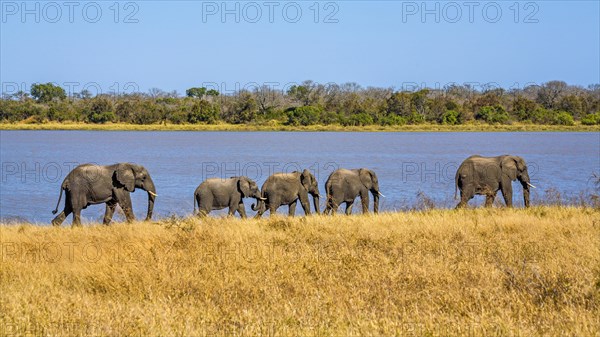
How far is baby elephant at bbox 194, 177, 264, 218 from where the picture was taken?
760 inches

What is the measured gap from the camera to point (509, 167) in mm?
20969

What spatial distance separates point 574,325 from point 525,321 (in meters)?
0.45

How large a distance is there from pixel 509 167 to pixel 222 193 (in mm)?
7154

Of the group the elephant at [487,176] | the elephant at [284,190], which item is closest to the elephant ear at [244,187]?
the elephant at [284,190]

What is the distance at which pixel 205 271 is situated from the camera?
35.1ft

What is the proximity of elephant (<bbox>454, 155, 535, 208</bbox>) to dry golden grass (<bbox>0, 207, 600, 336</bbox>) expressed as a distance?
490cm

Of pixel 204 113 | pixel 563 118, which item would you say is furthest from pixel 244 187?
pixel 563 118

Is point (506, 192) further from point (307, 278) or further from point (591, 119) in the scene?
point (591, 119)

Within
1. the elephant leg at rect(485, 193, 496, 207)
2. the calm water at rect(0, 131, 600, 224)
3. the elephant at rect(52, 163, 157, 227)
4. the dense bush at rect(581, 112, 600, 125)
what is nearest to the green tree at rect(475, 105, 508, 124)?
the dense bush at rect(581, 112, 600, 125)

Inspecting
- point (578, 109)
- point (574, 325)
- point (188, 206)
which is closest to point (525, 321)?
point (574, 325)

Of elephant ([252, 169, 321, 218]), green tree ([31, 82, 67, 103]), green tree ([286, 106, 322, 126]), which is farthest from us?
green tree ([31, 82, 67, 103])

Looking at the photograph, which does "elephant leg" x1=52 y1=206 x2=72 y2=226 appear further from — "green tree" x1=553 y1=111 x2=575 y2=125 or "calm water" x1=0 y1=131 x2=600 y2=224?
"green tree" x1=553 y1=111 x2=575 y2=125

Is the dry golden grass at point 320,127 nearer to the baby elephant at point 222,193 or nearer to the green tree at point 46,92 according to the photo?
the green tree at point 46,92

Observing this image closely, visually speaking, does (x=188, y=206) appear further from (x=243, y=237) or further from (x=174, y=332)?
(x=174, y=332)
